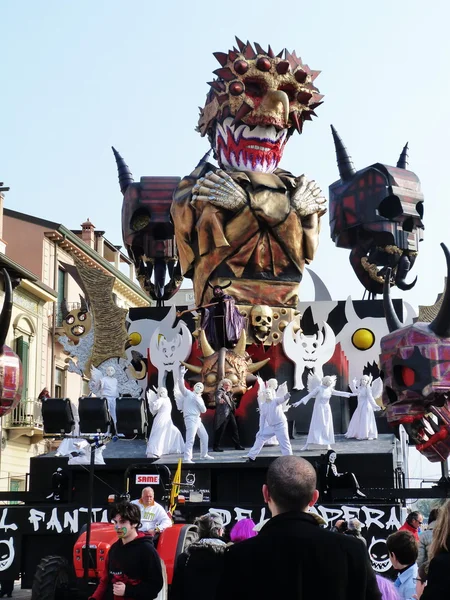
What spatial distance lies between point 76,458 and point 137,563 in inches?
492

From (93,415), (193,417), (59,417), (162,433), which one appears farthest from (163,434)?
(93,415)

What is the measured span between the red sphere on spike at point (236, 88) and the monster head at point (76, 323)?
21.3ft

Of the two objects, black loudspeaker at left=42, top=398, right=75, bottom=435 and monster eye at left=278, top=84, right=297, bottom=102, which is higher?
monster eye at left=278, top=84, right=297, bottom=102

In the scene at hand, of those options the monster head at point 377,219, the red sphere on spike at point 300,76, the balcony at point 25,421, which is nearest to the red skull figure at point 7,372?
the red sphere on spike at point 300,76

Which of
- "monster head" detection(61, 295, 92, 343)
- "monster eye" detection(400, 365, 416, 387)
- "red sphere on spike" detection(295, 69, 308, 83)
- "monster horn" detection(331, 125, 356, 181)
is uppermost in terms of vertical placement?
"red sphere on spike" detection(295, 69, 308, 83)

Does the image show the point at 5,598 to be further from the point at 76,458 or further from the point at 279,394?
the point at 279,394

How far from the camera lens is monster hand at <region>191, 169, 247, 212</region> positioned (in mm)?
24016

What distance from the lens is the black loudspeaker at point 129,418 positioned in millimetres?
18766

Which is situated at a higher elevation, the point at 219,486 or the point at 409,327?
the point at 409,327

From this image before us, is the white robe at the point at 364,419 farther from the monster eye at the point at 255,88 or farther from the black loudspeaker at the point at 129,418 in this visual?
the monster eye at the point at 255,88

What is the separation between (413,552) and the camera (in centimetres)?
715

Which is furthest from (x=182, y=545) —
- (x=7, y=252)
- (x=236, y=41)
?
(x=7, y=252)

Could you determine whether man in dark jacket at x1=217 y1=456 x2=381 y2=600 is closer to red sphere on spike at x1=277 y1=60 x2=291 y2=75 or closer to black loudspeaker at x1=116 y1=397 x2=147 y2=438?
black loudspeaker at x1=116 y1=397 x2=147 y2=438

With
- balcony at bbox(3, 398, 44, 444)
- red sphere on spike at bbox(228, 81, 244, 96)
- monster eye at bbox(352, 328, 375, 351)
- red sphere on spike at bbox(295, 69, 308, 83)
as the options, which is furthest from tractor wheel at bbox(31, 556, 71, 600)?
balcony at bbox(3, 398, 44, 444)
